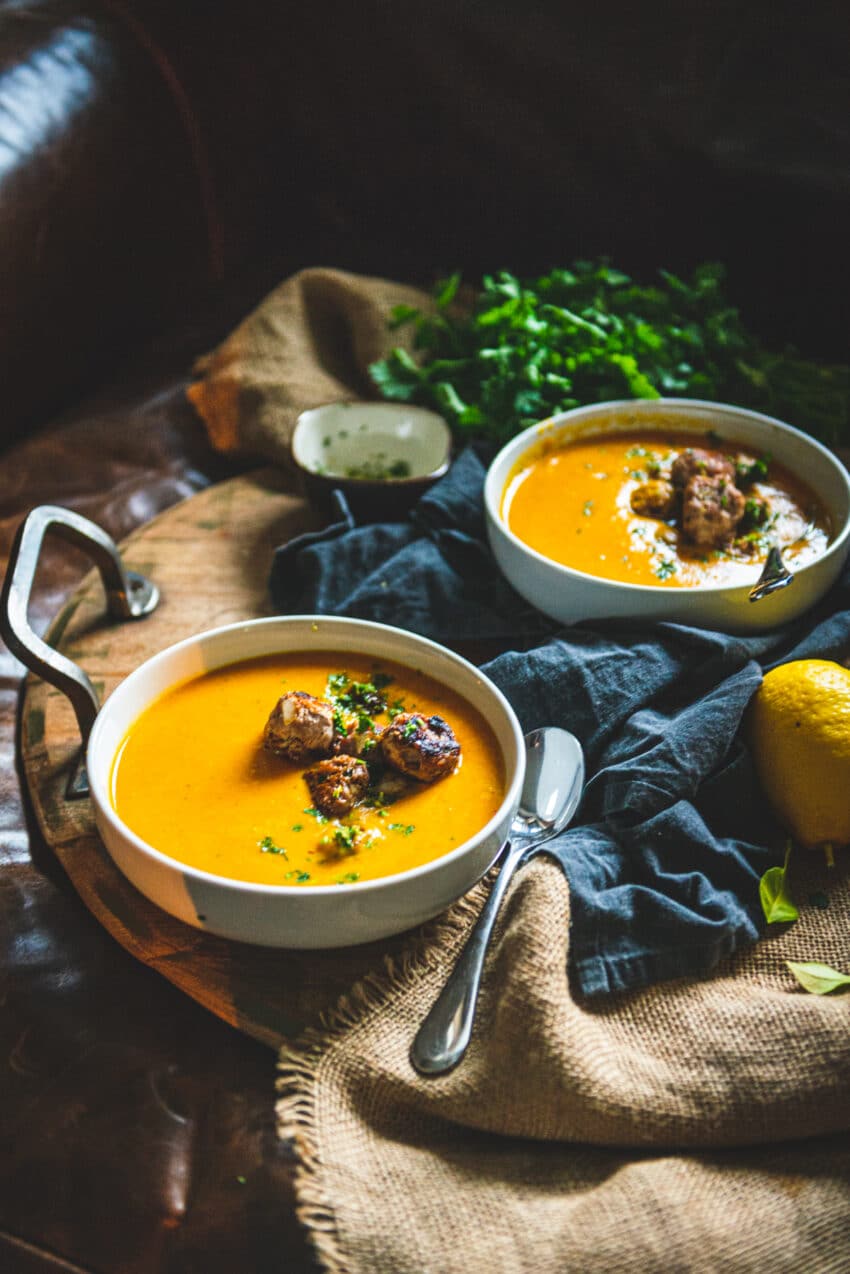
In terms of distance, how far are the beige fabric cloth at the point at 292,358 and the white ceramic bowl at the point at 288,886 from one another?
1.11 meters

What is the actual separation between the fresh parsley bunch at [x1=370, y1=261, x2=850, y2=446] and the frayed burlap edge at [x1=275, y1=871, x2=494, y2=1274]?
128 centimetres

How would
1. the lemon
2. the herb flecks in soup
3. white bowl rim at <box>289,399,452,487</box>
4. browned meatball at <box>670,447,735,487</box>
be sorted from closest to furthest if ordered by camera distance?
the lemon, the herb flecks in soup, browned meatball at <box>670,447,735,487</box>, white bowl rim at <box>289,399,452,487</box>

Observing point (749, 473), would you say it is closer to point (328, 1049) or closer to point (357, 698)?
point (357, 698)

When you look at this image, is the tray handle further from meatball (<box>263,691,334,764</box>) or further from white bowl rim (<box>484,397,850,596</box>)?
white bowl rim (<box>484,397,850,596</box>)

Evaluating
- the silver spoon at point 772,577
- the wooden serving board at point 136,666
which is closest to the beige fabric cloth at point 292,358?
the wooden serving board at point 136,666

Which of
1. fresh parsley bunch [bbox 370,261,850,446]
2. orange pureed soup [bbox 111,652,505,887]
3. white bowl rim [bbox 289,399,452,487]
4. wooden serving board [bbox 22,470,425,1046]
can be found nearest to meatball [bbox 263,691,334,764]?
orange pureed soup [bbox 111,652,505,887]

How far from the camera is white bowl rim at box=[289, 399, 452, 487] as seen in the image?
7.70 feet

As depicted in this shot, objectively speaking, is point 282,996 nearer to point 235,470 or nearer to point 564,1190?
point 564,1190

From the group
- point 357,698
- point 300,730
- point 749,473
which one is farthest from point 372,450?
point 300,730

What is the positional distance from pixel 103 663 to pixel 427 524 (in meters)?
0.70

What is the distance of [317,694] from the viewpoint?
1.81 m

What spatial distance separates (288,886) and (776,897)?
0.72 m

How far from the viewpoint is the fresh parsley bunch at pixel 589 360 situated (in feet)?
8.32

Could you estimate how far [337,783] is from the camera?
160cm
